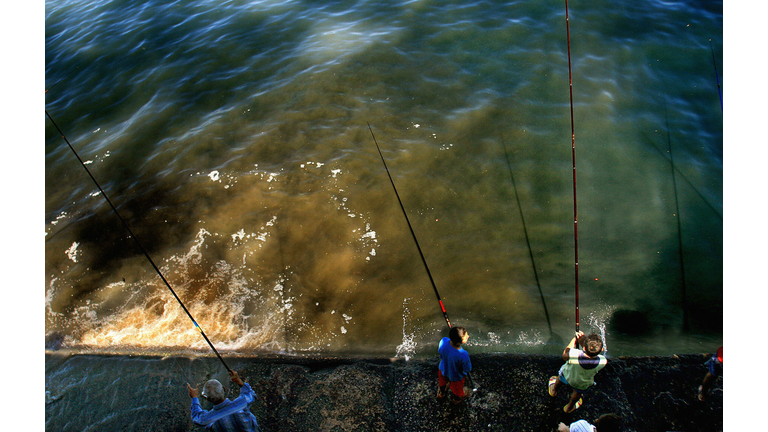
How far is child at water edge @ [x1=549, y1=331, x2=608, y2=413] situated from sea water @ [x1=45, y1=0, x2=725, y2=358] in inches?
34.5

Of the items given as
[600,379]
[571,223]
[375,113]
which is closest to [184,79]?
[375,113]

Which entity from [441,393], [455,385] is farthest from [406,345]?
[455,385]

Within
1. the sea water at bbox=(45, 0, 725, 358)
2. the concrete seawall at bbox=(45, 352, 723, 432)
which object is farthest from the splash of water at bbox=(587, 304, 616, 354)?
the concrete seawall at bbox=(45, 352, 723, 432)

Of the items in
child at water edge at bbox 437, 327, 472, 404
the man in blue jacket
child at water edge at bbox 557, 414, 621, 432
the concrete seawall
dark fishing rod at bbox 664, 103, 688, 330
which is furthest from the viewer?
dark fishing rod at bbox 664, 103, 688, 330

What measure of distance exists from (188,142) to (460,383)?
6563mm

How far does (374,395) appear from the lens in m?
3.96

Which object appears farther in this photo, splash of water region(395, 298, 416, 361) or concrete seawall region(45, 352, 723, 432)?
splash of water region(395, 298, 416, 361)

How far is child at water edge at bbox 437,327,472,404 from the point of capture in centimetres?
321

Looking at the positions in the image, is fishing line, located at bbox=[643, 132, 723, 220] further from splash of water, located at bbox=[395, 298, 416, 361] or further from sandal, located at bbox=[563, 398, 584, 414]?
splash of water, located at bbox=[395, 298, 416, 361]

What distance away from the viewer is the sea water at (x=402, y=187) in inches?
189

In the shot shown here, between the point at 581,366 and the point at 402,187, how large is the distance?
3.62 metres

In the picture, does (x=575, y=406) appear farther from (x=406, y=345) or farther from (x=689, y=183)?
(x=689, y=183)

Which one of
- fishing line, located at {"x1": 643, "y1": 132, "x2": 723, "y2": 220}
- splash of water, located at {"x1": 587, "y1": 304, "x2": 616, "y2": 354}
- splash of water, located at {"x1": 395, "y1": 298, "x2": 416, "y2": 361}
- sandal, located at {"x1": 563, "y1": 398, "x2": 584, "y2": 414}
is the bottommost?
splash of water, located at {"x1": 395, "y1": 298, "x2": 416, "y2": 361}

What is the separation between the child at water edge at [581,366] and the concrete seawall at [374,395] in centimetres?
30
